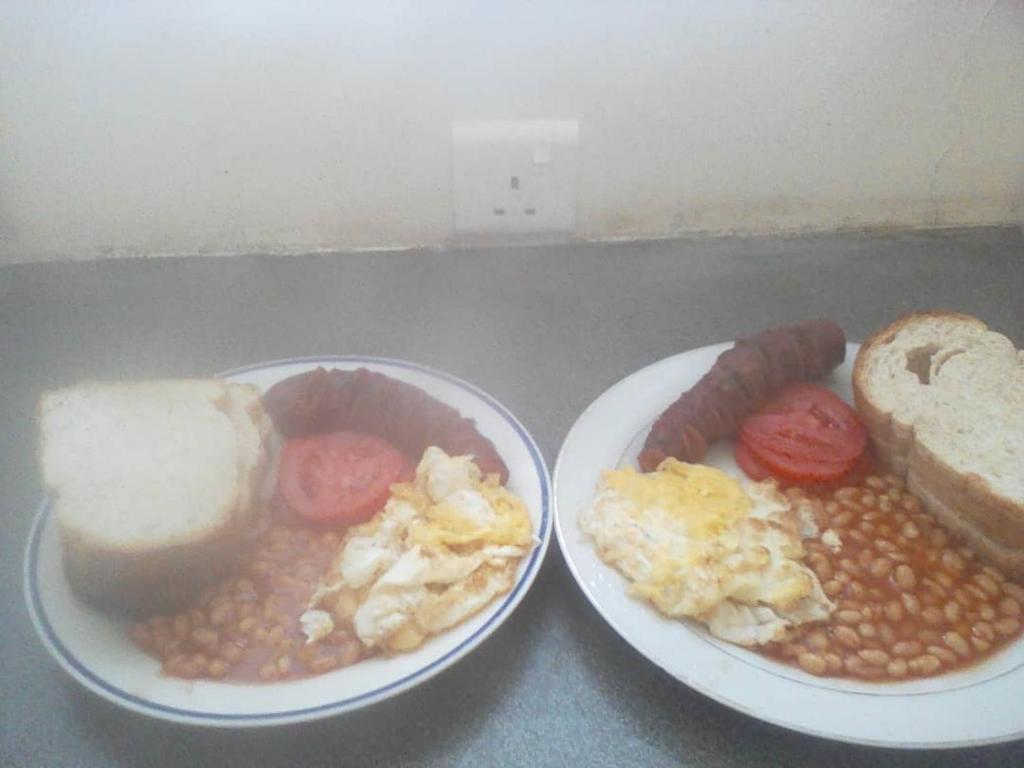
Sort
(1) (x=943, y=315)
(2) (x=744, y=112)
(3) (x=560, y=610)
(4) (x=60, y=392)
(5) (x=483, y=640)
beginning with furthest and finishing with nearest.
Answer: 1. (2) (x=744, y=112)
2. (1) (x=943, y=315)
3. (4) (x=60, y=392)
4. (3) (x=560, y=610)
5. (5) (x=483, y=640)

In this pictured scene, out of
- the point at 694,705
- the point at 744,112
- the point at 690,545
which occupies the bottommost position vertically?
the point at 694,705

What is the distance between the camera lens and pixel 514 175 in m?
1.63

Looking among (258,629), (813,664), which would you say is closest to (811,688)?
(813,664)

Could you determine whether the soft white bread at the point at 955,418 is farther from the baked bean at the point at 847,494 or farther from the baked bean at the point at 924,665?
the baked bean at the point at 924,665

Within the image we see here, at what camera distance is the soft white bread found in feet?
3.74

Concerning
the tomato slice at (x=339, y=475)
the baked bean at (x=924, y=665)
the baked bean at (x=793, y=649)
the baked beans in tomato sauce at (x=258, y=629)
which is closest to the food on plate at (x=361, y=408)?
the tomato slice at (x=339, y=475)

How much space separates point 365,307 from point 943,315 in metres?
0.98

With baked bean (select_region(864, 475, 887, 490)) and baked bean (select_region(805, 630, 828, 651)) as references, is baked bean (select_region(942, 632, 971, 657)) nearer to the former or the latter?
baked bean (select_region(805, 630, 828, 651))

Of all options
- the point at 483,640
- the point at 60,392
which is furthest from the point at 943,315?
the point at 60,392

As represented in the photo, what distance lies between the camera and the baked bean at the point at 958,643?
1.02 metres

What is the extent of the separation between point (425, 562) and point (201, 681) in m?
0.27

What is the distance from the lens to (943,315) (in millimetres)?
1449

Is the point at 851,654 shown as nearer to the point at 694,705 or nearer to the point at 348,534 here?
the point at 694,705

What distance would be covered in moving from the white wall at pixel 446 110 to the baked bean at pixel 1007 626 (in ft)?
3.13
